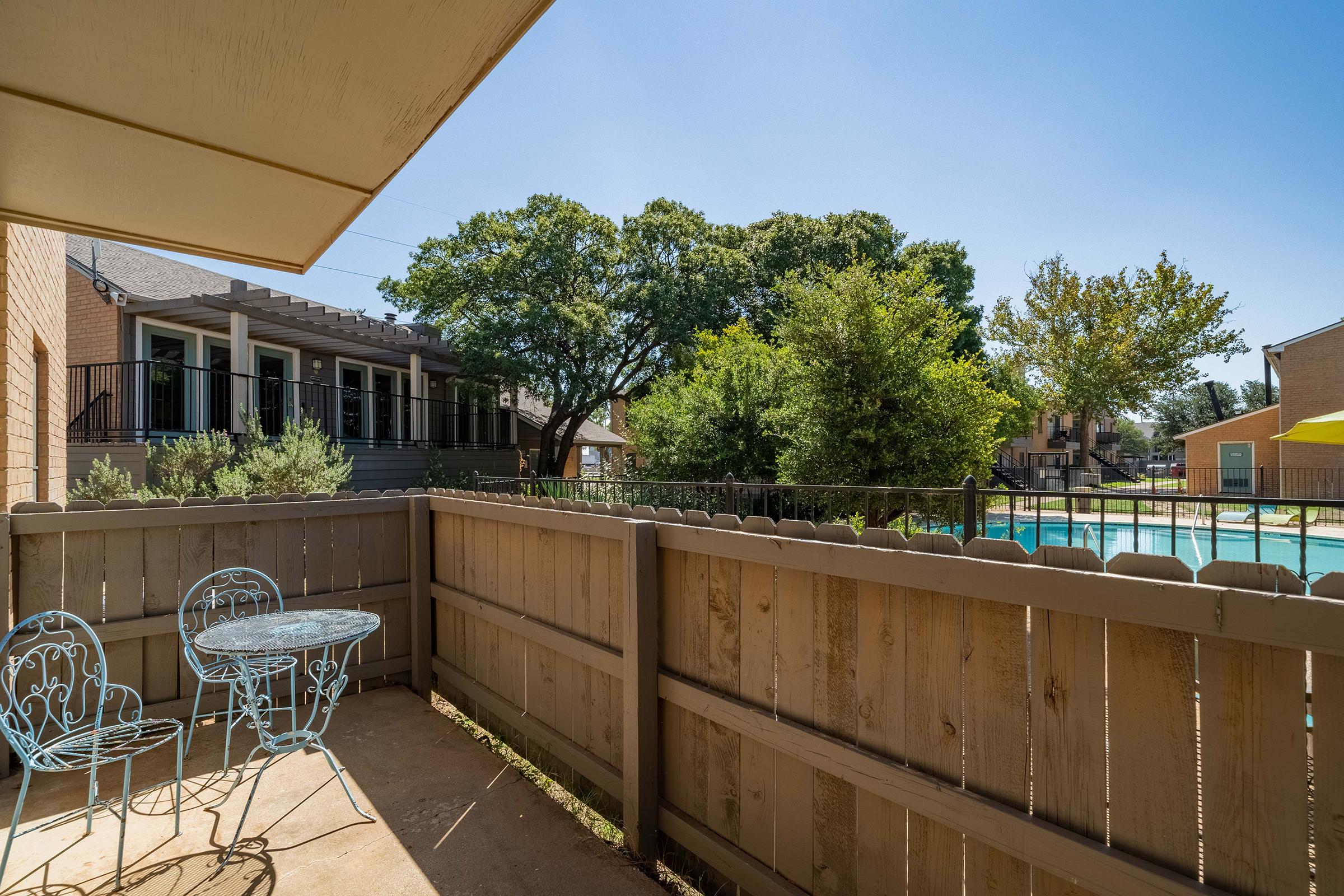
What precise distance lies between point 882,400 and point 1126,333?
2021 cm

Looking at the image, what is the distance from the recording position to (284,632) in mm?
2805

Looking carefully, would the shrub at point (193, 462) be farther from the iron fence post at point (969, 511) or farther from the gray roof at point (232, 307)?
the iron fence post at point (969, 511)

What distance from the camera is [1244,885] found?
1.20m

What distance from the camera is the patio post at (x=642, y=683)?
2.49 m

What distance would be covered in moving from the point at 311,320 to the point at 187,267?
5.82m

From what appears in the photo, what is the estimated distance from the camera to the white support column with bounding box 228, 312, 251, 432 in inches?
388

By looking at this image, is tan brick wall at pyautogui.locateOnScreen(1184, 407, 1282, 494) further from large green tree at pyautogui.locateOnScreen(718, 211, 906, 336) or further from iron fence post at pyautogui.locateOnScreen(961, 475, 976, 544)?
iron fence post at pyautogui.locateOnScreen(961, 475, 976, 544)

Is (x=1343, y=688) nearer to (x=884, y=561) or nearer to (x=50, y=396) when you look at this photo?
(x=884, y=561)

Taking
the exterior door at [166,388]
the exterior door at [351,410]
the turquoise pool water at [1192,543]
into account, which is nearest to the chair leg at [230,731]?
the exterior door at [166,388]

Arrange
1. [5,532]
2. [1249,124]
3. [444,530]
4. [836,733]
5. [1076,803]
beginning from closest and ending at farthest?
[1076,803], [836,733], [5,532], [444,530], [1249,124]

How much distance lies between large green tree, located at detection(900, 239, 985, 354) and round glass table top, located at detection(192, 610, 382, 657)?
21425 millimetres

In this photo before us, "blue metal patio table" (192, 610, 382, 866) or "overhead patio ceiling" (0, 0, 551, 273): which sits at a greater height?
"overhead patio ceiling" (0, 0, 551, 273)

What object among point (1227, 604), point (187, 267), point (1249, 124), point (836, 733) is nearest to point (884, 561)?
point (836, 733)

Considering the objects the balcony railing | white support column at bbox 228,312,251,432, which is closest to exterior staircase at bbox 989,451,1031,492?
the balcony railing
